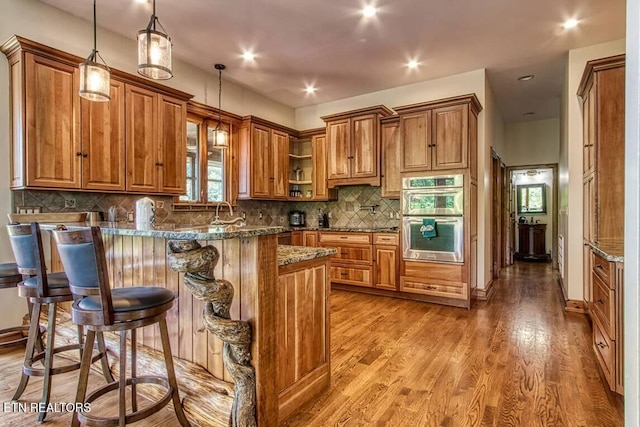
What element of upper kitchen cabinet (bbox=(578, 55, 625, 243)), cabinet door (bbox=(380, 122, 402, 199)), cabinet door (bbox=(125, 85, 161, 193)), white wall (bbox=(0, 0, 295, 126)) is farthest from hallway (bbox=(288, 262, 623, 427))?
white wall (bbox=(0, 0, 295, 126))

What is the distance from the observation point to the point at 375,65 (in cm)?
432

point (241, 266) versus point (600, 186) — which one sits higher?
point (600, 186)

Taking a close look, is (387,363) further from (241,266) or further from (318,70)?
(318,70)

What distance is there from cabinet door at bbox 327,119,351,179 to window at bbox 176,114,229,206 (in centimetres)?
161

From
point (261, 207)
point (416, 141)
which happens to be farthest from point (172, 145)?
point (416, 141)

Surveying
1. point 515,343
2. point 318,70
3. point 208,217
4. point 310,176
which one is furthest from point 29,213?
point 515,343


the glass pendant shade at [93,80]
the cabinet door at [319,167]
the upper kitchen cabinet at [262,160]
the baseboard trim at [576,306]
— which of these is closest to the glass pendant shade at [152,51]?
the glass pendant shade at [93,80]

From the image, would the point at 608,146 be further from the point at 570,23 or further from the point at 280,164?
the point at 280,164

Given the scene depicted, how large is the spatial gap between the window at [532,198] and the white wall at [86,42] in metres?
7.46

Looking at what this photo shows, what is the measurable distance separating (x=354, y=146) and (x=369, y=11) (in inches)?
81.0

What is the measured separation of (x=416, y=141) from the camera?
170 inches

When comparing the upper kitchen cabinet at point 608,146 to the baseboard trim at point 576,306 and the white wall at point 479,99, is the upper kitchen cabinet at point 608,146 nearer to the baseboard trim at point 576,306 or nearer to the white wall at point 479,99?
the baseboard trim at point 576,306

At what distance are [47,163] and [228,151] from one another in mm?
2411

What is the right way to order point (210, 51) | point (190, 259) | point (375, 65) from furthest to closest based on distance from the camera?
point (375, 65)
point (210, 51)
point (190, 259)
